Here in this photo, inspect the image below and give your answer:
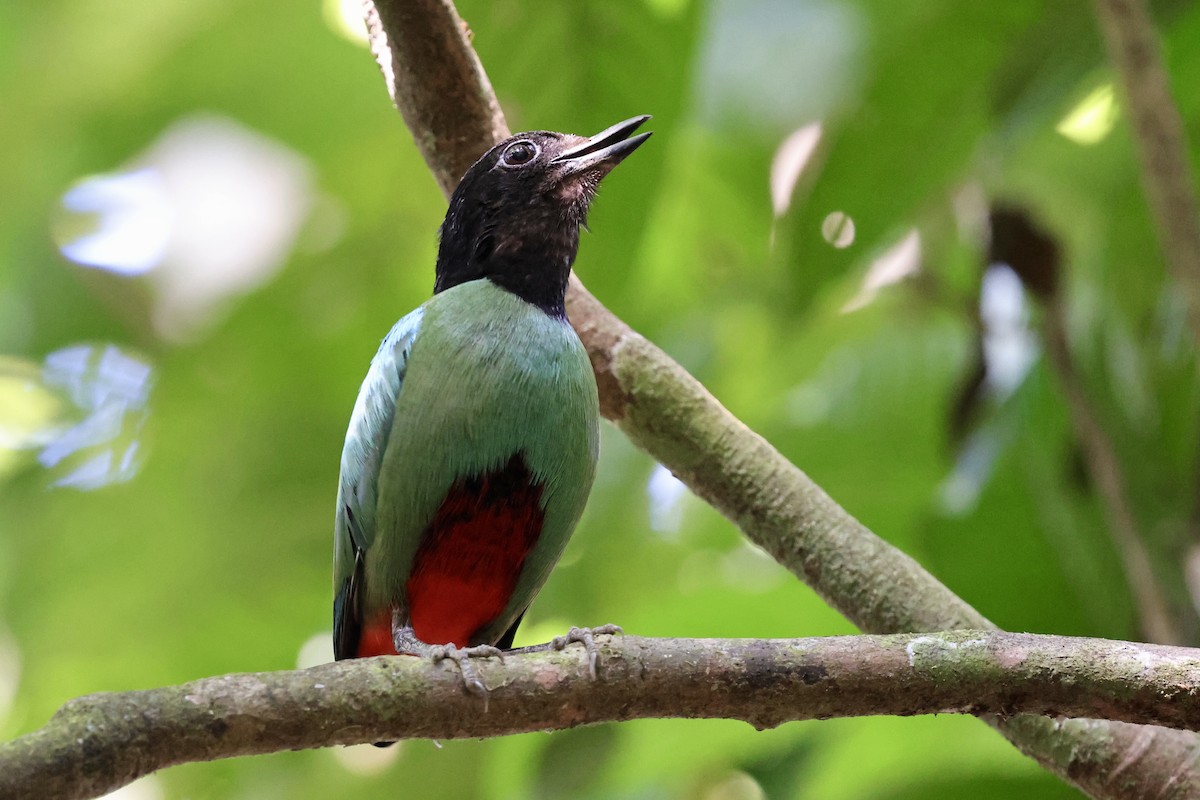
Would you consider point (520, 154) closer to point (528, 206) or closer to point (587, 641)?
point (528, 206)

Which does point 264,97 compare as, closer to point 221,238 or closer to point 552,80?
point 221,238

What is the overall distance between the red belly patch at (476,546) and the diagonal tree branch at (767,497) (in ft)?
1.36

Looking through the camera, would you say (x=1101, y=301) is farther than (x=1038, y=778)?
Yes

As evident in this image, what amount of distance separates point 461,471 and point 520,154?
1039 mm

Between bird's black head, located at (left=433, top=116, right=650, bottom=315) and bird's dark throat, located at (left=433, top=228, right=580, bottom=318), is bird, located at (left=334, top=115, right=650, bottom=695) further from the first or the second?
bird's black head, located at (left=433, top=116, right=650, bottom=315)

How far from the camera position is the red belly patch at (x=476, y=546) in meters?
→ 2.79

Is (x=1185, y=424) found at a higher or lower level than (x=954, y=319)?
lower

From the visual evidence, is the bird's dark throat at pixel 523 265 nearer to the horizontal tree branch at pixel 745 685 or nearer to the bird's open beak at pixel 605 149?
the bird's open beak at pixel 605 149

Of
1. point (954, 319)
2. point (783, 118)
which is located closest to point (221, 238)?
point (783, 118)

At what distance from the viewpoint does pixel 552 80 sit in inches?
139

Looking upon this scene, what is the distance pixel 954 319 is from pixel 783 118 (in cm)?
129

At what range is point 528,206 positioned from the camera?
3.45 metres

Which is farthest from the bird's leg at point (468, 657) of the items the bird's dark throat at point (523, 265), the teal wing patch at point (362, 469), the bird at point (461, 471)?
the bird's dark throat at point (523, 265)

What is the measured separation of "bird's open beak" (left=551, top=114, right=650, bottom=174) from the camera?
128 inches
